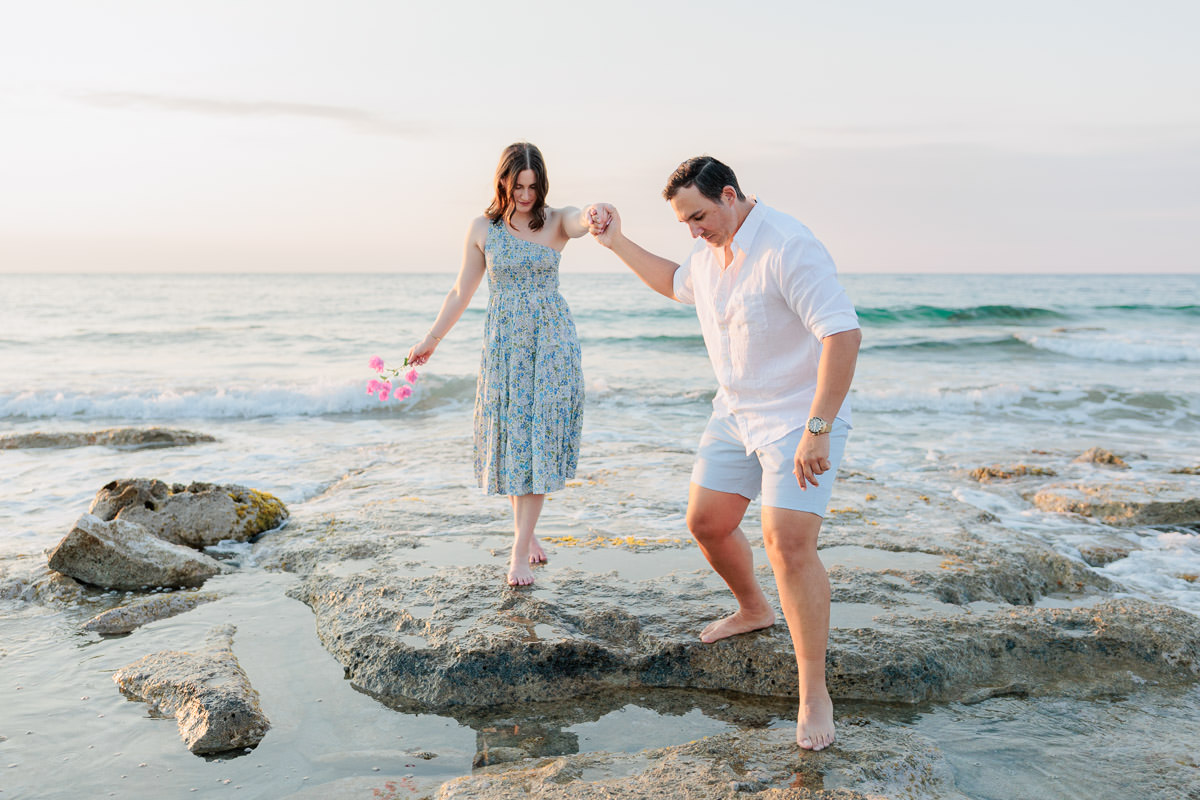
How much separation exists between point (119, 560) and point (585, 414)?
804 cm

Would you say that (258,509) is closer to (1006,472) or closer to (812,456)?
(812,456)

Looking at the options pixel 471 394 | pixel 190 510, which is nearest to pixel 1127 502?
pixel 190 510

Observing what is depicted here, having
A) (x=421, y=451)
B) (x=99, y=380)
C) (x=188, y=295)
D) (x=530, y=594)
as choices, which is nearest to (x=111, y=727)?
(x=530, y=594)

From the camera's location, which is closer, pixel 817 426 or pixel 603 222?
pixel 817 426

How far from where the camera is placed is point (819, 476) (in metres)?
2.79

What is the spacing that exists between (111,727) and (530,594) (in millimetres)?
1792

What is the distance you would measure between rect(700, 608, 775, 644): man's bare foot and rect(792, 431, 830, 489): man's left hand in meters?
1.09

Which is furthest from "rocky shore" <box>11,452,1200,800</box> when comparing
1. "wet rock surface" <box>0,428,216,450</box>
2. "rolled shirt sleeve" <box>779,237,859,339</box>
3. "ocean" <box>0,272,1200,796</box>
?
"wet rock surface" <box>0,428,216,450</box>

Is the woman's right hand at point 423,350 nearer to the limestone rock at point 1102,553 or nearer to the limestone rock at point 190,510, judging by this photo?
the limestone rock at point 190,510

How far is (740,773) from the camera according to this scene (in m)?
2.60

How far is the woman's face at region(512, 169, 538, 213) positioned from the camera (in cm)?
408

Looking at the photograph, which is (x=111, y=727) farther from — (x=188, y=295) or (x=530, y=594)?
(x=188, y=295)

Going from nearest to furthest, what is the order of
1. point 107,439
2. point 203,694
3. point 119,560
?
point 203,694 < point 119,560 < point 107,439

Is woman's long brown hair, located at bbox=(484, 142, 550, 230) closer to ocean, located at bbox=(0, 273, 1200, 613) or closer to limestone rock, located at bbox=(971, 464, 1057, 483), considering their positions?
ocean, located at bbox=(0, 273, 1200, 613)
